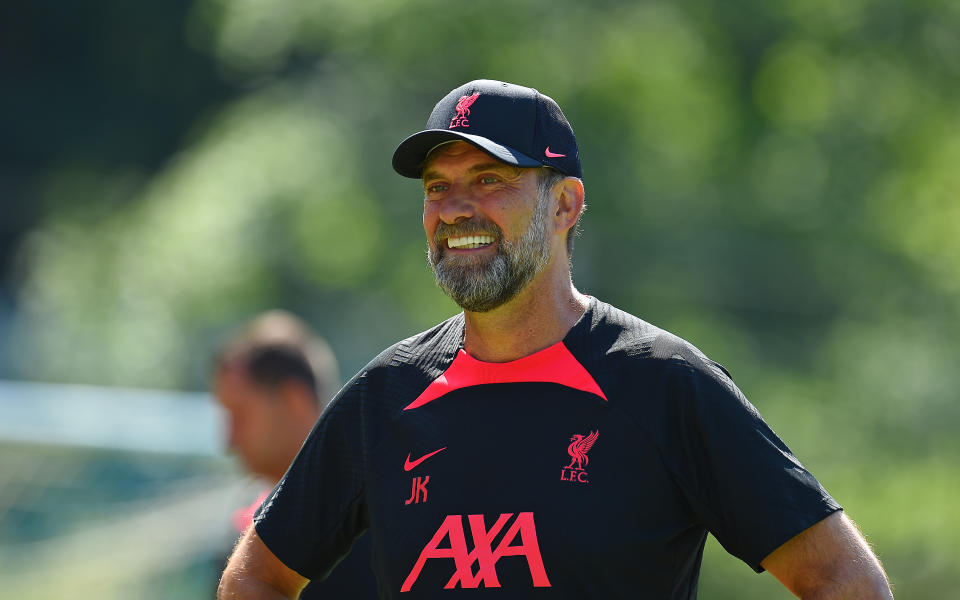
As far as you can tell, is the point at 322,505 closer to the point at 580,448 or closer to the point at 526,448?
the point at 526,448

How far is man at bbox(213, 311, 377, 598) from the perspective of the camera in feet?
16.4

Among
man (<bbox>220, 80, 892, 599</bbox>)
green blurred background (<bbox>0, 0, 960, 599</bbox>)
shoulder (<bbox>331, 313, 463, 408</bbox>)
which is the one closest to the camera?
man (<bbox>220, 80, 892, 599</bbox>)

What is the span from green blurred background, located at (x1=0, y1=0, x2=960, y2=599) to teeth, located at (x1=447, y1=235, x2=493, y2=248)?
7.93 meters

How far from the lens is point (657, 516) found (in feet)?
9.58

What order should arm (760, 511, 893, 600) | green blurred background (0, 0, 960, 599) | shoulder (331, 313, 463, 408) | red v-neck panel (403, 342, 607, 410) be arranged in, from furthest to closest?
green blurred background (0, 0, 960, 599) < shoulder (331, 313, 463, 408) < red v-neck panel (403, 342, 607, 410) < arm (760, 511, 893, 600)

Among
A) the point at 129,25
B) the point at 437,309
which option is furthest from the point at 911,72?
the point at 129,25

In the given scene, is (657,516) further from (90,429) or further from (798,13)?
(798,13)

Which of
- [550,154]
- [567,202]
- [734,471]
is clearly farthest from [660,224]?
Result: [734,471]

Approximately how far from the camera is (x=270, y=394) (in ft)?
16.6

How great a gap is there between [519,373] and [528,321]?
0.15 meters

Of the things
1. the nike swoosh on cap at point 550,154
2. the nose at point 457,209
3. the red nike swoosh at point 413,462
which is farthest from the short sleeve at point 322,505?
the nike swoosh on cap at point 550,154

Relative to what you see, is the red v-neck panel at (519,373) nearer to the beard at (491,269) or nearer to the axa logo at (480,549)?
the beard at (491,269)

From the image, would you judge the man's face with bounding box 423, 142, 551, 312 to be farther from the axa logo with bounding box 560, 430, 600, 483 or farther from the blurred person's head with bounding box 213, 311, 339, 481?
the blurred person's head with bounding box 213, 311, 339, 481


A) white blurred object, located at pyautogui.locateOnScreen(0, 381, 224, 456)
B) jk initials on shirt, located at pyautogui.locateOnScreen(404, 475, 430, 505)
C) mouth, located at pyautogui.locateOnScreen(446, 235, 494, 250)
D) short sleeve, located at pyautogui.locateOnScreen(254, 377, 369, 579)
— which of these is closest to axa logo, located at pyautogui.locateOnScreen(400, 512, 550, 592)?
jk initials on shirt, located at pyautogui.locateOnScreen(404, 475, 430, 505)
